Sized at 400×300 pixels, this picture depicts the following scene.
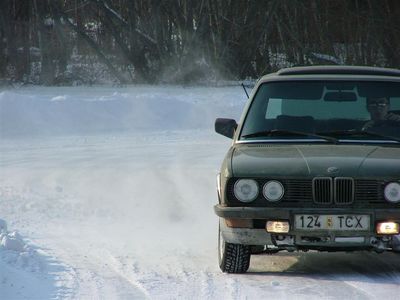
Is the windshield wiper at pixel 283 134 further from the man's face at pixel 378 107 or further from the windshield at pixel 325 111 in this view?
the man's face at pixel 378 107

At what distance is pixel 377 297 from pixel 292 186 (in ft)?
3.16

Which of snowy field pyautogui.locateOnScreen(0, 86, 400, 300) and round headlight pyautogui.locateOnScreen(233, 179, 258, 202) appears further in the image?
round headlight pyautogui.locateOnScreen(233, 179, 258, 202)

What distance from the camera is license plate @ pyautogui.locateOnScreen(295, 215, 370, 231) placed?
698 centimetres

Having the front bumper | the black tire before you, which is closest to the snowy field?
the black tire

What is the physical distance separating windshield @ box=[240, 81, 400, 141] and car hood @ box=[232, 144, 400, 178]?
303 mm

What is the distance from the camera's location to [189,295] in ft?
22.2

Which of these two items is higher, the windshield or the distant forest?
the windshield

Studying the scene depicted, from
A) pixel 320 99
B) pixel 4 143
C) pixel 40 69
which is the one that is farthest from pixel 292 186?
pixel 40 69

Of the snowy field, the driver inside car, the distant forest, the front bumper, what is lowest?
the distant forest

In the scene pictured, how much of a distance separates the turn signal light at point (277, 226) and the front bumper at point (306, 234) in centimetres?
3

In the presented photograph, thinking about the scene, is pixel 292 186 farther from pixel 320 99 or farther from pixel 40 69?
pixel 40 69

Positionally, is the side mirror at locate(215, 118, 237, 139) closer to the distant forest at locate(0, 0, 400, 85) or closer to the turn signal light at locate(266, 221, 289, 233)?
the turn signal light at locate(266, 221, 289, 233)

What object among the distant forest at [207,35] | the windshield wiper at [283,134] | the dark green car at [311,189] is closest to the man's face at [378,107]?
the dark green car at [311,189]

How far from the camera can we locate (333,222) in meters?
7.00
